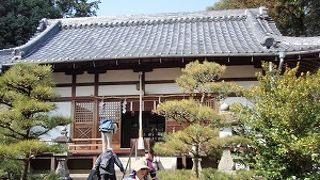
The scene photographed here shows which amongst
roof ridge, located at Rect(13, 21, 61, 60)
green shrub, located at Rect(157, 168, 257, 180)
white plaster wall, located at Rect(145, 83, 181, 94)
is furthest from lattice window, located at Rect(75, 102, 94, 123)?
green shrub, located at Rect(157, 168, 257, 180)

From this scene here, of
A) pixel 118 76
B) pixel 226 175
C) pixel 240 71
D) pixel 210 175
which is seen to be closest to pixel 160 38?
pixel 118 76

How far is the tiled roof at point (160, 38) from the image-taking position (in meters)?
12.8

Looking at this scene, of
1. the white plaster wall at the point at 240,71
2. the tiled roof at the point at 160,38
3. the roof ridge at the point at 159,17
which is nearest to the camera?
the tiled roof at the point at 160,38

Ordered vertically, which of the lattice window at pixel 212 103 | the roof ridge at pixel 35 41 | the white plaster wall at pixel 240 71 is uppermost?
the roof ridge at pixel 35 41

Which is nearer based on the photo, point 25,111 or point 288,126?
point 288,126

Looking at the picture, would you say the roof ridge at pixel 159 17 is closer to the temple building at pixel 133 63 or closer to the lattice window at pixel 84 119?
the temple building at pixel 133 63

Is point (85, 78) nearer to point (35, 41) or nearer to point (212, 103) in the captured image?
point (35, 41)

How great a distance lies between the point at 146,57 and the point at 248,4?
1466 centimetres

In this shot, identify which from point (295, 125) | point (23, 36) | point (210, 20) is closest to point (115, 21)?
point (210, 20)

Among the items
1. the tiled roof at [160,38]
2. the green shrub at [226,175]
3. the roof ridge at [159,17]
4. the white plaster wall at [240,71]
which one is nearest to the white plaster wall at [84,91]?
the tiled roof at [160,38]

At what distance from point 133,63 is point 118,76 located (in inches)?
29.5

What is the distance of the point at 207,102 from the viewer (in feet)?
41.3

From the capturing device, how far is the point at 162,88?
44.3 feet

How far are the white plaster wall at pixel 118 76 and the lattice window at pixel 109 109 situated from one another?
28.9 inches
